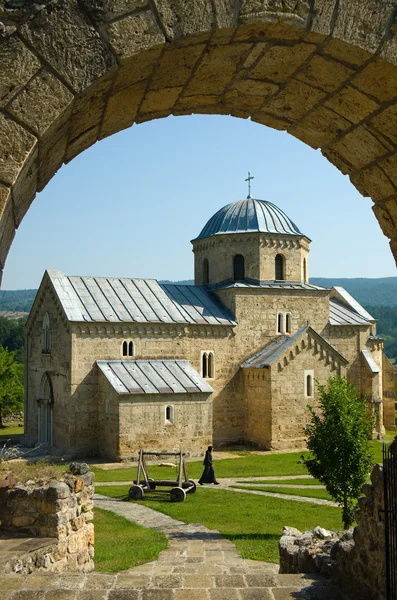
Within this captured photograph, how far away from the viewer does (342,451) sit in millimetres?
12602

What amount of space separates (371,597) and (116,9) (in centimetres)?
478

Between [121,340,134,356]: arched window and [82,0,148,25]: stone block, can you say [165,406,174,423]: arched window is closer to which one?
[121,340,134,356]: arched window

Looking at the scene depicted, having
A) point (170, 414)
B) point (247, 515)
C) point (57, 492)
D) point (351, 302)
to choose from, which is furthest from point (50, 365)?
point (57, 492)

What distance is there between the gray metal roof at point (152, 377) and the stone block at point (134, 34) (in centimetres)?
1952

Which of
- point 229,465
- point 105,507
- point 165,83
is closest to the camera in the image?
point 165,83

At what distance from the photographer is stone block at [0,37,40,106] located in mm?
2621

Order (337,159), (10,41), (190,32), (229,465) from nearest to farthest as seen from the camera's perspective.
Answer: (10,41), (190,32), (337,159), (229,465)

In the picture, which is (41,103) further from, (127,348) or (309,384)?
(309,384)

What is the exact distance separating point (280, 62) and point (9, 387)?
1245 inches

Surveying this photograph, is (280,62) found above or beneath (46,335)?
above

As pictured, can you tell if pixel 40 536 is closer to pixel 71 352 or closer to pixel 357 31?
pixel 357 31

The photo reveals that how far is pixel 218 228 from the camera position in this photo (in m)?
29.8

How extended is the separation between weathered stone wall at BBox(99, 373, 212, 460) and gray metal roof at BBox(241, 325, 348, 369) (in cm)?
328

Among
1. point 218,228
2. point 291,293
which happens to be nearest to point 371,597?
point 291,293
